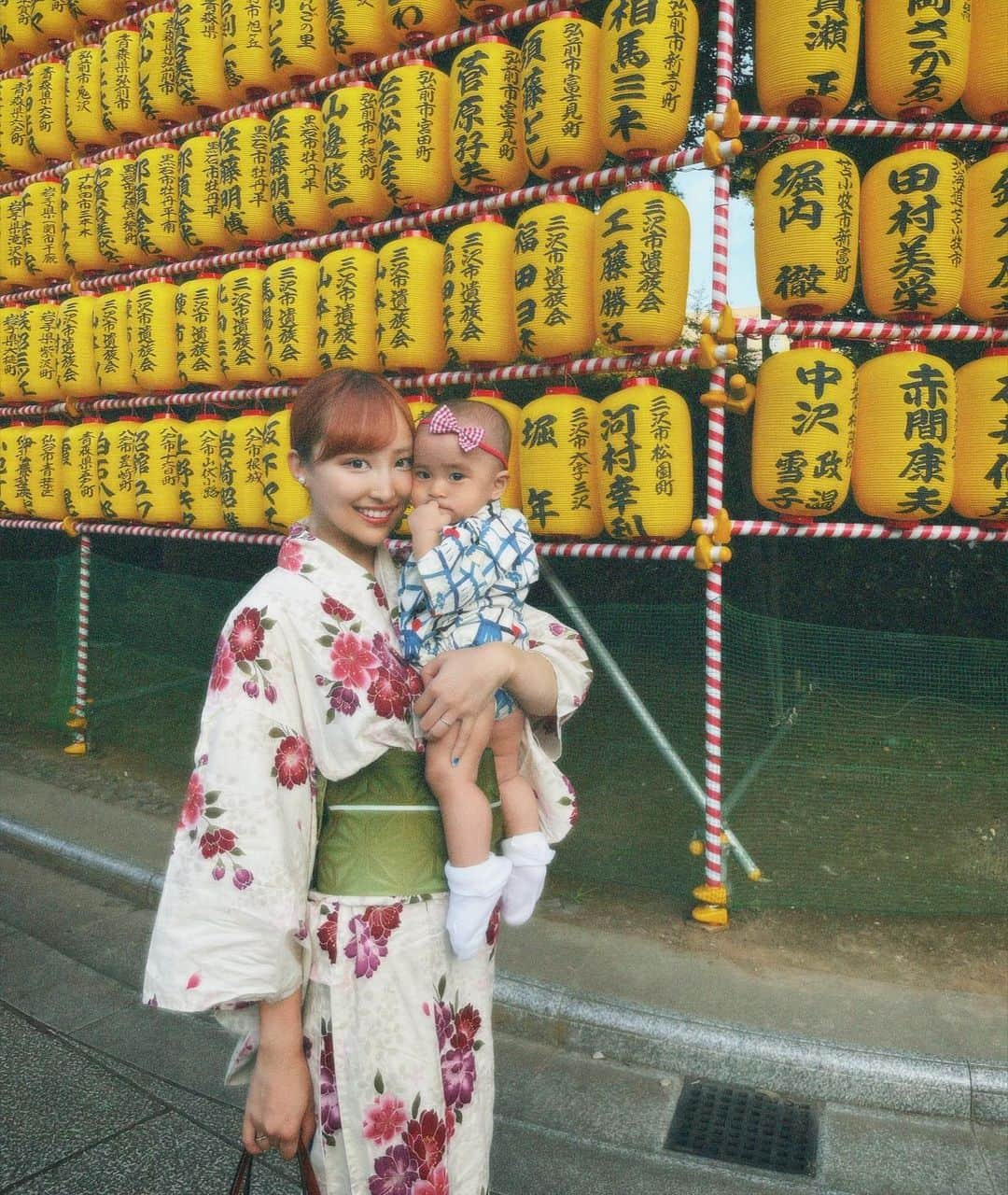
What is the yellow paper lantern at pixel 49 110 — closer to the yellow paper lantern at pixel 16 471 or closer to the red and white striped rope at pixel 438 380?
the red and white striped rope at pixel 438 380

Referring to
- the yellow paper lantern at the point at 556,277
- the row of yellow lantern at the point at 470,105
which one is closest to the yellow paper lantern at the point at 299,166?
the row of yellow lantern at the point at 470,105

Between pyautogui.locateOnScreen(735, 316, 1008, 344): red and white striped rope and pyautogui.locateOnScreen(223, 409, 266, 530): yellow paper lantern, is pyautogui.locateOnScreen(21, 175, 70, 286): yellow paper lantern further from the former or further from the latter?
pyautogui.locateOnScreen(735, 316, 1008, 344): red and white striped rope

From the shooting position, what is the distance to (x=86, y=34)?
266 inches

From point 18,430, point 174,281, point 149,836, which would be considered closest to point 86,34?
point 174,281

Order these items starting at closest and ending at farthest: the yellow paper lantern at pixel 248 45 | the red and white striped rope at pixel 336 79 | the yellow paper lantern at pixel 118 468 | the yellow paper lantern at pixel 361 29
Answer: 1. the red and white striped rope at pixel 336 79
2. the yellow paper lantern at pixel 361 29
3. the yellow paper lantern at pixel 248 45
4. the yellow paper lantern at pixel 118 468

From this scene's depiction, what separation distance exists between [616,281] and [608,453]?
2.50 ft

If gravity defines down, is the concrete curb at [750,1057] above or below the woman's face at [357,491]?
below

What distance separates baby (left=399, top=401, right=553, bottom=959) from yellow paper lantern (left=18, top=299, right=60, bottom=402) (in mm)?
5811

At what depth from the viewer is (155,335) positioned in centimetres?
605

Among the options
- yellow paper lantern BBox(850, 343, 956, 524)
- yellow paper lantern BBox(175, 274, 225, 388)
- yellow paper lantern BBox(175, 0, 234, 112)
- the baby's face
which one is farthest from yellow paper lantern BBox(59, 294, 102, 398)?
the baby's face

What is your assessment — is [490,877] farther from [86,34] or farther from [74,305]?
[86,34]

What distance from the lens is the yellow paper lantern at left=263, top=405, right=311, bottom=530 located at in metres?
5.28

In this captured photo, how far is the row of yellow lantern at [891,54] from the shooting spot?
12.2 ft

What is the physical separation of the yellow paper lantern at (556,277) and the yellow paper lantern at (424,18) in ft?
4.30
